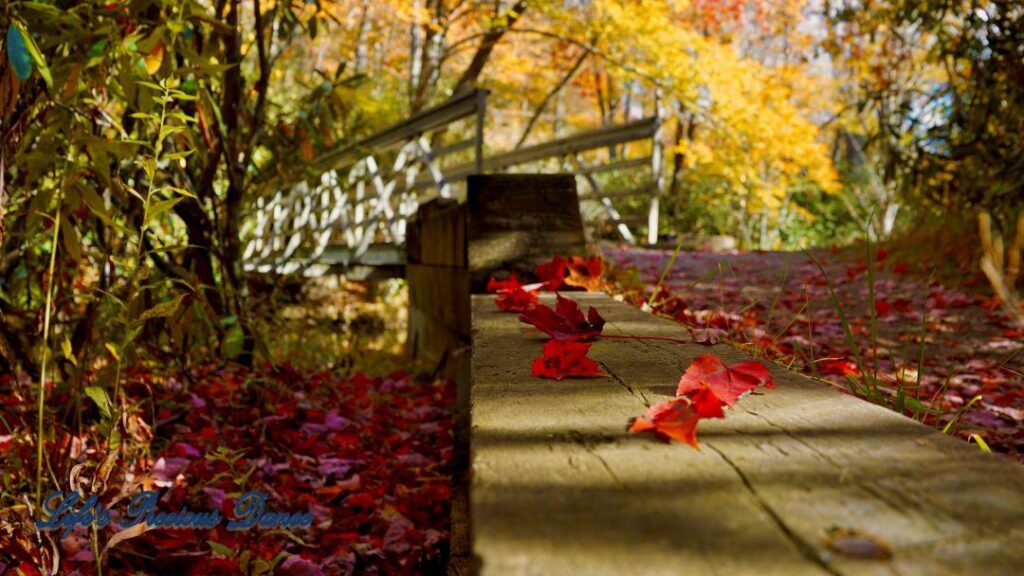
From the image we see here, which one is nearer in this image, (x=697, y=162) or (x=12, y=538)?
(x=12, y=538)

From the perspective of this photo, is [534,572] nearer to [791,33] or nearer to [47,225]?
[47,225]

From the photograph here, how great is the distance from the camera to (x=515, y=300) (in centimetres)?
232

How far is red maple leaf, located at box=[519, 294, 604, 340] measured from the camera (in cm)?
165

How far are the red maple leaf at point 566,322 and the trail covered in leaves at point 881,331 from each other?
0.26 metres

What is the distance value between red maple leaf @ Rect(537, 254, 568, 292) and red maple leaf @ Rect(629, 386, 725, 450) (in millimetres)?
1715

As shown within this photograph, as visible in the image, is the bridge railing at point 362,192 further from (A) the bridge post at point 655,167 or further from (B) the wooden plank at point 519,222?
(A) the bridge post at point 655,167

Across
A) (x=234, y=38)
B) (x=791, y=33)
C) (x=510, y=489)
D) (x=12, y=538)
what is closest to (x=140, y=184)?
(x=234, y=38)

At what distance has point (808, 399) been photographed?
1.16 m

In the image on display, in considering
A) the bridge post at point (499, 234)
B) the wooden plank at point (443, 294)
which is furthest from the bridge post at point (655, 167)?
the bridge post at point (499, 234)

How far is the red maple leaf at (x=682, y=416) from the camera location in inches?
35.5

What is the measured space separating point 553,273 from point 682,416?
1.95 metres

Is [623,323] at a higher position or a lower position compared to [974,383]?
higher

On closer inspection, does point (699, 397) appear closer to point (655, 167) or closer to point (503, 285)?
point (503, 285)

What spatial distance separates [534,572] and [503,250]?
8.50 ft
